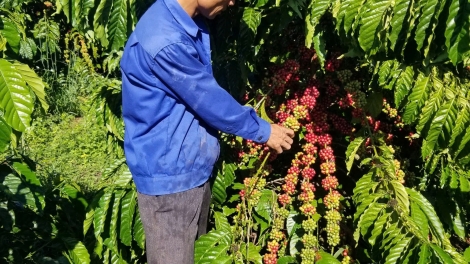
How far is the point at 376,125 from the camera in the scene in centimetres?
207

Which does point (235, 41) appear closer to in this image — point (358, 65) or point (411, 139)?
point (358, 65)

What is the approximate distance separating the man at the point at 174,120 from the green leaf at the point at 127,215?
162 mm

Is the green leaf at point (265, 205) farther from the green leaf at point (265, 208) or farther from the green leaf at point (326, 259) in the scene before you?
the green leaf at point (326, 259)

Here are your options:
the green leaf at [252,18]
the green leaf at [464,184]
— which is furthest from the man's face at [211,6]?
the green leaf at [464,184]

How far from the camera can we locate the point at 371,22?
1.37 meters

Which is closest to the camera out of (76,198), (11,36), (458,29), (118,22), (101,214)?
(458,29)

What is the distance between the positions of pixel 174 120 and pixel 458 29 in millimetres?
837

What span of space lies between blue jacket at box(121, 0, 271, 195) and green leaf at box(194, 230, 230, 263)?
11.2 inches

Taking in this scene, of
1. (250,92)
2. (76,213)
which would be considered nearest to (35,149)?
(76,213)

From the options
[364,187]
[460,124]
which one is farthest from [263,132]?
[460,124]

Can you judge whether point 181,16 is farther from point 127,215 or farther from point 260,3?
point 127,215

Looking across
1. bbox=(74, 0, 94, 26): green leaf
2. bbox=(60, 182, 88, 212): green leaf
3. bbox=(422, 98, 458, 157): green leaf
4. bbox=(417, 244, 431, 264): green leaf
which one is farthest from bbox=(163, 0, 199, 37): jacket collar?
bbox=(60, 182, 88, 212): green leaf

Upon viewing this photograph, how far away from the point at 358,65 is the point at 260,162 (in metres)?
0.56

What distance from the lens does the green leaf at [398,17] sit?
130 cm
